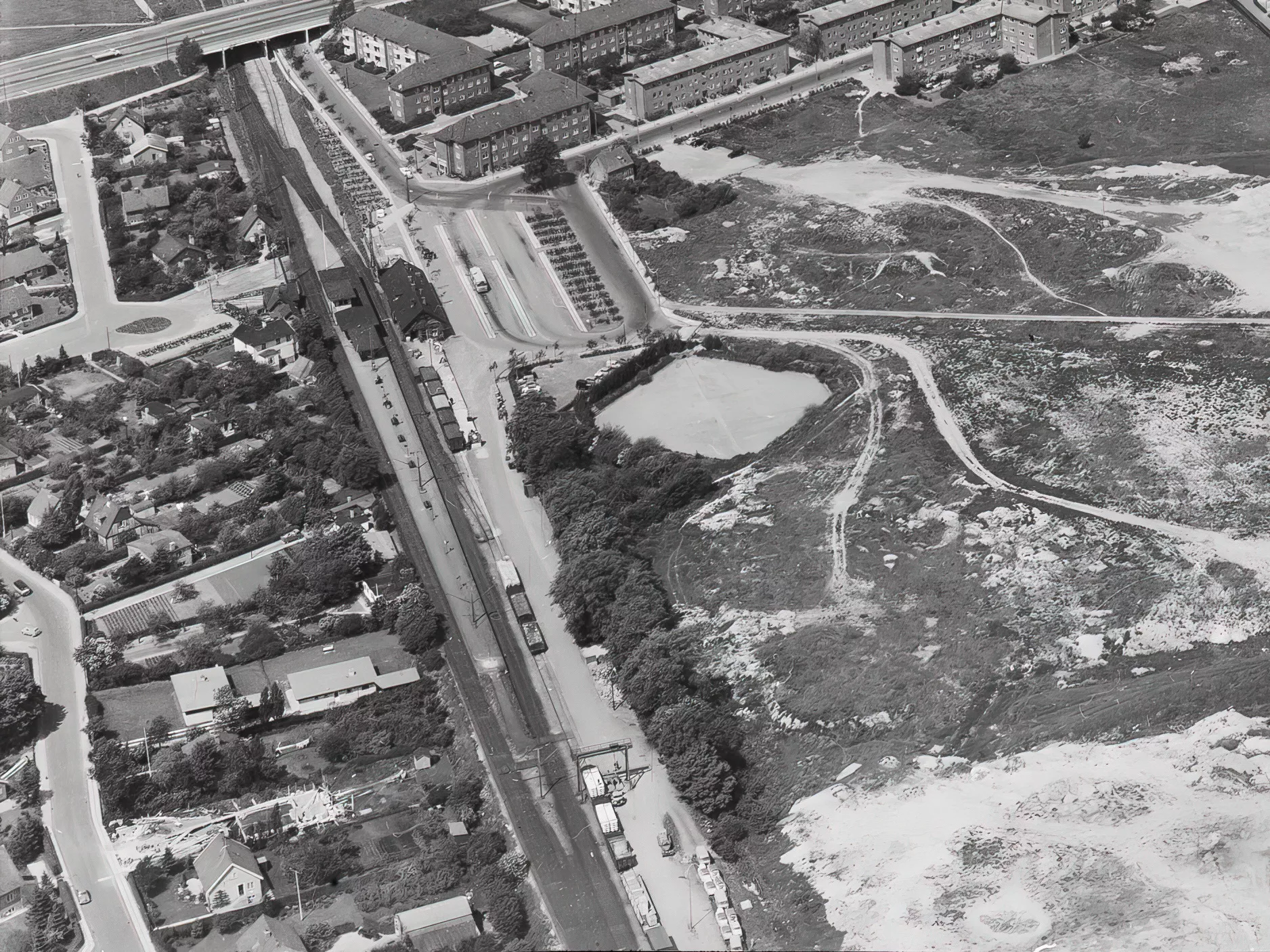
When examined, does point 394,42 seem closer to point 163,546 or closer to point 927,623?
point 163,546

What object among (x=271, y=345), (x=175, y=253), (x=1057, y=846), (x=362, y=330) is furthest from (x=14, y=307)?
(x=1057, y=846)

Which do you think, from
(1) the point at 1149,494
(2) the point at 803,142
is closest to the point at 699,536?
(1) the point at 1149,494

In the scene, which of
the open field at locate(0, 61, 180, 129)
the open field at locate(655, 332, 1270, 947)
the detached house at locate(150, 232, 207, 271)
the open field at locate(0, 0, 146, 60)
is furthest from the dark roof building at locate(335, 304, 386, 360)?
the open field at locate(0, 0, 146, 60)

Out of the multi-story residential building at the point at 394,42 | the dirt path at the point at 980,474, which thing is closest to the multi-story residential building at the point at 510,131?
the multi-story residential building at the point at 394,42

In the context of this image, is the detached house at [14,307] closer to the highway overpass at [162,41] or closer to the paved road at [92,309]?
the paved road at [92,309]

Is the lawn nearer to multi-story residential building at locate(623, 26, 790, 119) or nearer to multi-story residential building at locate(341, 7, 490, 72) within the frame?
multi-story residential building at locate(623, 26, 790, 119)
